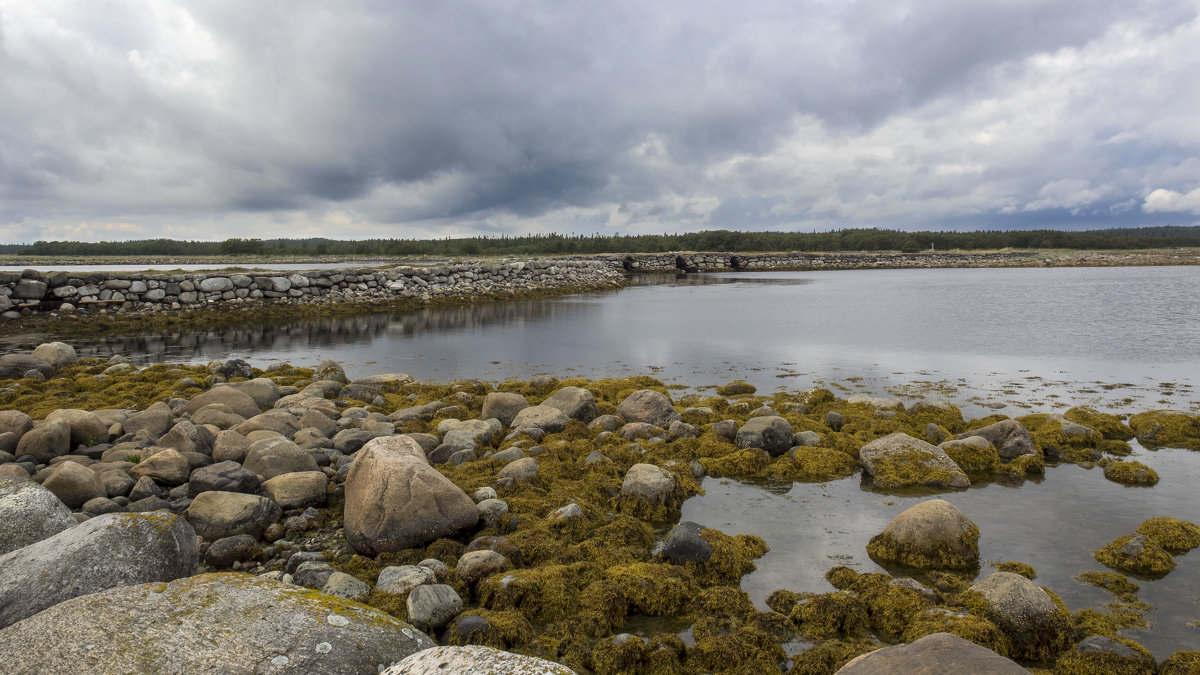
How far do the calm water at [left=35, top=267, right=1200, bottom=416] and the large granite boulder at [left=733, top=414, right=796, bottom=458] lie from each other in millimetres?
4649

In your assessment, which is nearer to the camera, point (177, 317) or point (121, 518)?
point (121, 518)

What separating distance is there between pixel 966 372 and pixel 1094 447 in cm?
585

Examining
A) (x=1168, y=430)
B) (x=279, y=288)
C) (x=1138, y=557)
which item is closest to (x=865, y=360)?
(x=1168, y=430)

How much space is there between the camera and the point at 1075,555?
19.1 feet

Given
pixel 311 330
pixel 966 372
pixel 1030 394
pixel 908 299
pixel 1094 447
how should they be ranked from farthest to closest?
pixel 908 299
pixel 311 330
pixel 966 372
pixel 1030 394
pixel 1094 447

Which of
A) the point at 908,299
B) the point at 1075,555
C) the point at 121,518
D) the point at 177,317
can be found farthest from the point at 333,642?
the point at 908,299

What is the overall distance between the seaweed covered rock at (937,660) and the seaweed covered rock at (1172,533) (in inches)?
171

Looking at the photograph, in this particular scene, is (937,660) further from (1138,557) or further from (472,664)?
(1138,557)

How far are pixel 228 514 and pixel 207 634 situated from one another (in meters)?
3.68

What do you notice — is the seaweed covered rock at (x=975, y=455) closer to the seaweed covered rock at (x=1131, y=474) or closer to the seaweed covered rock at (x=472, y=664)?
the seaweed covered rock at (x=1131, y=474)

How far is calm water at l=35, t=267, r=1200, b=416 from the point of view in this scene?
13570 mm

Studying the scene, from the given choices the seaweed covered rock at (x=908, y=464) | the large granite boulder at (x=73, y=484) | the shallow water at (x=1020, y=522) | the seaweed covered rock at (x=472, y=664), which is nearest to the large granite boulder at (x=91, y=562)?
the seaweed covered rock at (x=472, y=664)

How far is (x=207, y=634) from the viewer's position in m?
3.10

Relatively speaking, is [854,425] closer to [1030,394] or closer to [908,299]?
[1030,394]
